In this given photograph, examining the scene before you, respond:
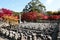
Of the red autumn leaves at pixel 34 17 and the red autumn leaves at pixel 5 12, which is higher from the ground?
the red autumn leaves at pixel 5 12

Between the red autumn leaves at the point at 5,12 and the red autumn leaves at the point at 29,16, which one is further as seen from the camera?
the red autumn leaves at the point at 5,12

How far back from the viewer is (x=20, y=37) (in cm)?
2248

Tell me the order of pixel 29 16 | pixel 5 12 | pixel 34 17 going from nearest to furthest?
pixel 34 17
pixel 29 16
pixel 5 12

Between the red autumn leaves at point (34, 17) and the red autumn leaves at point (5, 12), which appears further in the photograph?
the red autumn leaves at point (5, 12)

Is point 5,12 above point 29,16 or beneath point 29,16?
above

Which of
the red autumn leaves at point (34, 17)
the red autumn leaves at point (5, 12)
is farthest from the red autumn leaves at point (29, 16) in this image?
the red autumn leaves at point (5, 12)

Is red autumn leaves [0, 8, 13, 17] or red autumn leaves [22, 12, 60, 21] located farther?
red autumn leaves [0, 8, 13, 17]

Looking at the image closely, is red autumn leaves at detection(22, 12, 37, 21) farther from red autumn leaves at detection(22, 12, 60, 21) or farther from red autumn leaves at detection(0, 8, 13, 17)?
red autumn leaves at detection(0, 8, 13, 17)

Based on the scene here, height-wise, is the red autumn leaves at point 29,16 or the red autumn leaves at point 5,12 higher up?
the red autumn leaves at point 5,12

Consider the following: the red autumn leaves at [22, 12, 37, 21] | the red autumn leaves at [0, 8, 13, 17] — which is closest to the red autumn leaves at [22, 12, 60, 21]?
the red autumn leaves at [22, 12, 37, 21]

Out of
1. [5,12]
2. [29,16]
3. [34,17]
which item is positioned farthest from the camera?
[5,12]

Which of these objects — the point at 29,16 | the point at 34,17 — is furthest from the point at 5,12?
the point at 34,17

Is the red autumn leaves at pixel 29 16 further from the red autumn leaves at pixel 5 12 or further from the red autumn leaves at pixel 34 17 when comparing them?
the red autumn leaves at pixel 5 12

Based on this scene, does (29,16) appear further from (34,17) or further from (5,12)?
(5,12)
